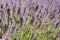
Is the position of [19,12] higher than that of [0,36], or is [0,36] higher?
[19,12]

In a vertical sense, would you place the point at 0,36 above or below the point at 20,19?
below

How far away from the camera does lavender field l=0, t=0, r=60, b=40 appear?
130 centimetres

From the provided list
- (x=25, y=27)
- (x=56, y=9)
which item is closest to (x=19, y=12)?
(x=25, y=27)

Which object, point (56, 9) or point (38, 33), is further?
point (56, 9)

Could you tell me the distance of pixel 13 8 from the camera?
4.78ft

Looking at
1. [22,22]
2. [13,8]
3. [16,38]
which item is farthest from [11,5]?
[16,38]

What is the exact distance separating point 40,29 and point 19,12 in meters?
0.22

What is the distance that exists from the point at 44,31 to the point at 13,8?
0.96 ft

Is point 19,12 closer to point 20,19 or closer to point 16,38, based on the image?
point 20,19

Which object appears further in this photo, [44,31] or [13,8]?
[13,8]

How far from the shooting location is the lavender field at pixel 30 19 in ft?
4.27

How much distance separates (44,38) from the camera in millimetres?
1315

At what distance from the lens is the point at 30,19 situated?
1393mm

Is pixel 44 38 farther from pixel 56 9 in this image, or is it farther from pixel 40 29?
pixel 56 9
